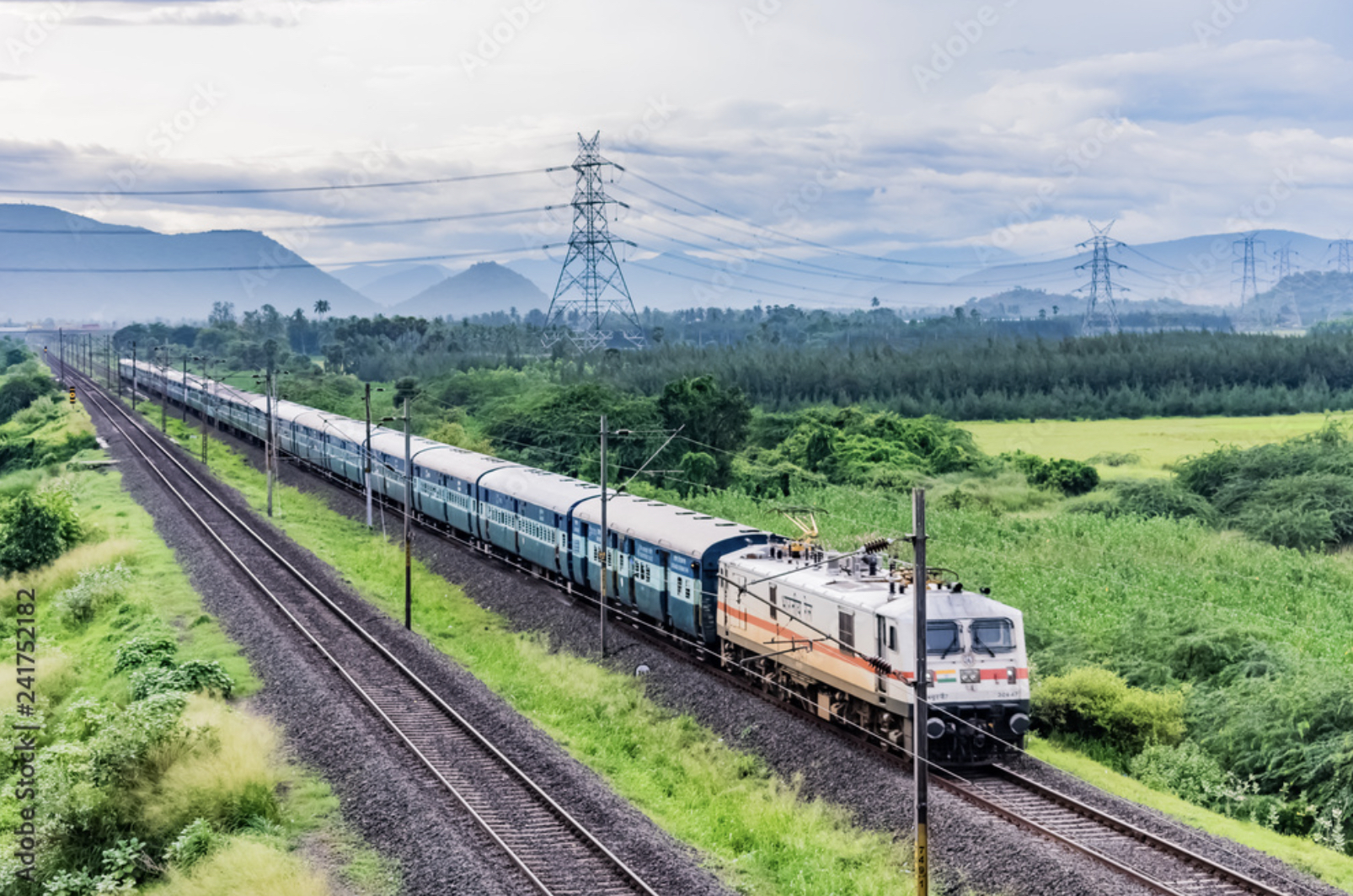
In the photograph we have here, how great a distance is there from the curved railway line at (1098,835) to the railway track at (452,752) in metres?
6.79

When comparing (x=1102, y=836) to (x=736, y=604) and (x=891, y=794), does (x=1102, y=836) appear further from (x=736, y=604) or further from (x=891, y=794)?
(x=736, y=604)

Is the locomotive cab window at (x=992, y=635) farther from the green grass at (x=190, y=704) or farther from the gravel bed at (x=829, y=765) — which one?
the green grass at (x=190, y=704)

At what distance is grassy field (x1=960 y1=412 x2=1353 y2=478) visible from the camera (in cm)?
8294

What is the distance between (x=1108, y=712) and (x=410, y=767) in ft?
52.1

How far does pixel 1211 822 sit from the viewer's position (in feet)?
76.7

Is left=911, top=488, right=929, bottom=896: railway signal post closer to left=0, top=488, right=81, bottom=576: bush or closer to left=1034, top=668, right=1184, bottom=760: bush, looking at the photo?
left=1034, top=668, right=1184, bottom=760: bush

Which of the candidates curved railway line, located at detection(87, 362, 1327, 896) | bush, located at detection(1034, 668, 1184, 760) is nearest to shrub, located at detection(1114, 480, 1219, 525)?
bush, located at detection(1034, 668, 1184, 760)

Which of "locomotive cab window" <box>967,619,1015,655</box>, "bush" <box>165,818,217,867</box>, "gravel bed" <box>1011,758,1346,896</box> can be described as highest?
"locomotive cab window" <box>967,619,1015,655</box>

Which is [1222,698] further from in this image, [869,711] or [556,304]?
[556,304]

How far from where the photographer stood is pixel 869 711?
2603 cm

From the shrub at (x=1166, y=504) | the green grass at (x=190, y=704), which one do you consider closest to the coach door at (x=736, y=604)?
the green grass at (x=190, y=704)

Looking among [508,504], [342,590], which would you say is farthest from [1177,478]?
[342,590]

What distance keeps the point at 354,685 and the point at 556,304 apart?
83.7m

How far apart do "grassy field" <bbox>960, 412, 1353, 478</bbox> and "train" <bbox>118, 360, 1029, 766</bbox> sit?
1623 inches
